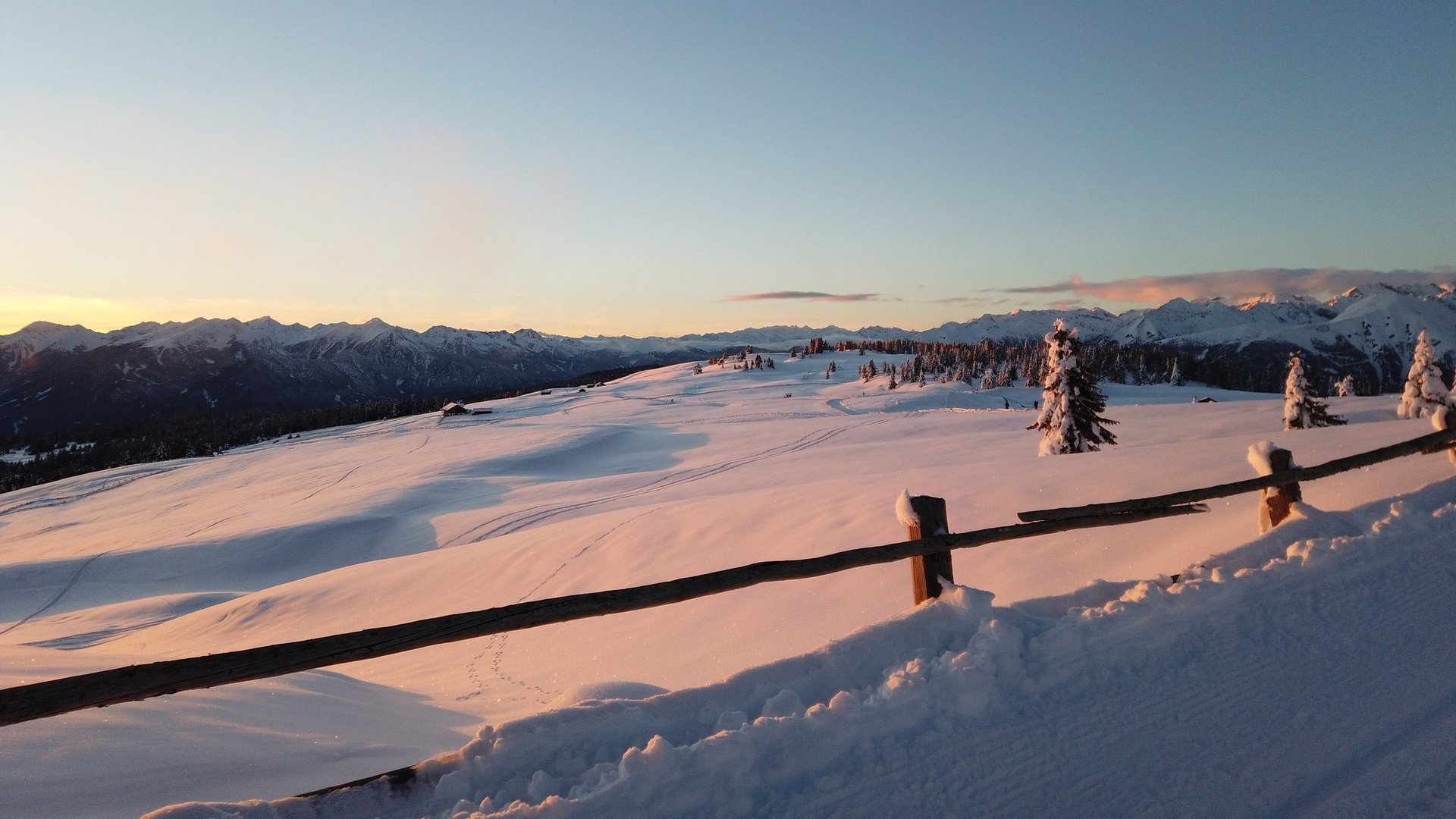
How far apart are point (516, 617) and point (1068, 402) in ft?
86.4

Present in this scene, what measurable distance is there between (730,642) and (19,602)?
28.2 meters

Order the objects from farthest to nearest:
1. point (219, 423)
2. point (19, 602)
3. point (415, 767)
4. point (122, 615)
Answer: point (219, 423) < point (19, 602) < point (122, 615) < point (415, 767)

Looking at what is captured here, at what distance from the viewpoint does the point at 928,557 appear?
16.4 ft

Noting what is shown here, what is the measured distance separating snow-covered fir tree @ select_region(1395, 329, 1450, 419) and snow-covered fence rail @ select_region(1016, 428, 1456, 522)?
27.1 meters

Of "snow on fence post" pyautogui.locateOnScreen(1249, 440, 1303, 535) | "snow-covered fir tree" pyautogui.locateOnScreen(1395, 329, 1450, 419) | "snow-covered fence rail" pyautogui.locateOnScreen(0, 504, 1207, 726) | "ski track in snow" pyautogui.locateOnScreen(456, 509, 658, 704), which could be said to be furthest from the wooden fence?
"snow-covered fir tree" pyautogui.locateOnScreen(1395, 329, 1450, 419)

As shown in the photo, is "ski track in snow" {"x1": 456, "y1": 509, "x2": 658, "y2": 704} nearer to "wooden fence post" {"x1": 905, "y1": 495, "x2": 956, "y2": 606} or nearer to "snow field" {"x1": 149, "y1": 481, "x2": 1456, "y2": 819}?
"snow field" {"x1": 149, "y1": 481, "x2": 1456, "y2": 819}

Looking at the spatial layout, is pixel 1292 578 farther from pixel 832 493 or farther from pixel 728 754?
pixel 832 493

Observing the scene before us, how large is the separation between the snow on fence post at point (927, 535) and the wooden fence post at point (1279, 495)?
14.6ft

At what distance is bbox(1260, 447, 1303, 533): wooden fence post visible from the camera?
6.76m

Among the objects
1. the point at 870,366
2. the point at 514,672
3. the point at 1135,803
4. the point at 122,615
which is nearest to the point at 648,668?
the point at 514,672

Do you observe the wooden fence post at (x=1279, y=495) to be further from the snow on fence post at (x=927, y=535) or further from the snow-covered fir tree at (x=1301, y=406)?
the snow-covered fir tree at (x=1301, y=406)

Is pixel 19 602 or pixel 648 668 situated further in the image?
pixel 19 602

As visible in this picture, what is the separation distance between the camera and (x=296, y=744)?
4.45 meters

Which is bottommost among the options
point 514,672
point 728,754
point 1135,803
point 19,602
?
point 19,602
